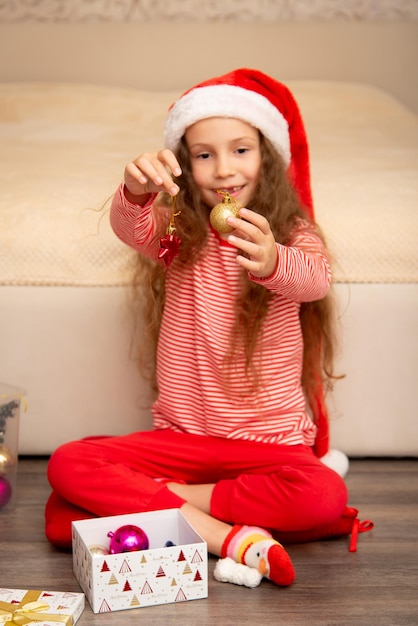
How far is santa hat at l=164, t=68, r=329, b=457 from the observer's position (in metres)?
1.44

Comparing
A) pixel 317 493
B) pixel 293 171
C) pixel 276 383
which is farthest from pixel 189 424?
pixel 293 171

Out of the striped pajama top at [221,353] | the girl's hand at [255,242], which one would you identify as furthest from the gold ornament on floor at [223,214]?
the striped pajama top at [221,353]

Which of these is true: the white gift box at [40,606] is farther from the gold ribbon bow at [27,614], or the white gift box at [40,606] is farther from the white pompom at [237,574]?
the white pompom at [237,574]

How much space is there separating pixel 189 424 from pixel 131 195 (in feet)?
1.37

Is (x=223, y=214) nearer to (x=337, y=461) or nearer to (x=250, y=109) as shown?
(x=250, y=109)

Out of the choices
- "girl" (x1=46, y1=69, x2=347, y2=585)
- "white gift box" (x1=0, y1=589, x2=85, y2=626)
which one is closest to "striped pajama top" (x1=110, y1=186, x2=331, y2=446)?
"girl" (x1=46, y1=69, x2=347, y2=585)

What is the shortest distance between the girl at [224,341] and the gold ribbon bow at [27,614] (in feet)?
0.77

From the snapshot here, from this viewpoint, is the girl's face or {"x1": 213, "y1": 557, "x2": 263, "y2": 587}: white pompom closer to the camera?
{"x1": 213, "y1": 557, "x2": 263, "y2": 587}: white pompom

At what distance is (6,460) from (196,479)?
33 cm

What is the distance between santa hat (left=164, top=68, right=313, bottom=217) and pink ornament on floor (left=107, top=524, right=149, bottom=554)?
665mm

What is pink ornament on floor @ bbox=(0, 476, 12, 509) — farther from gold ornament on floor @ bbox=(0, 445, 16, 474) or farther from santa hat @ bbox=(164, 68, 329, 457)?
santa hat @ bbox=(164, 68, 329, 457)

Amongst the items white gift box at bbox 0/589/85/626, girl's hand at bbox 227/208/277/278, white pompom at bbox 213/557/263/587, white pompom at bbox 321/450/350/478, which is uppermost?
girl's hand at bbox 227/208/277/278

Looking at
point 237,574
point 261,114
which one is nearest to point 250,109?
point 261,114

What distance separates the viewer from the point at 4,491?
57.7 inches
